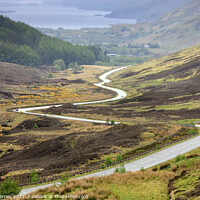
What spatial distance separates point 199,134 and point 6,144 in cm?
4052

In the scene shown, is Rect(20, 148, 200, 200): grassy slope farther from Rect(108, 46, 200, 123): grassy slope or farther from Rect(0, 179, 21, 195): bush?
Rect(108, 46, 200, 123): grassy slope

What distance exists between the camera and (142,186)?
36.2m

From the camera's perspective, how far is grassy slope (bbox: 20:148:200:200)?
3294cm

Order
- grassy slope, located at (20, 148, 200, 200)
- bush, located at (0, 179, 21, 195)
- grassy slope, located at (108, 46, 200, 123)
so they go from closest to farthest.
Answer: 1. grassy slope, located at (20, 148, 200, 200)
2. bush, located at (0, 179, 21, 195)
3. grassy slope, located at (108, 46, 200, 123)

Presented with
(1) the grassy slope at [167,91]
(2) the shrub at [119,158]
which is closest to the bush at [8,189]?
(2) the shrub at [119,158]

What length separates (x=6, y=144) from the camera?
7488 cm

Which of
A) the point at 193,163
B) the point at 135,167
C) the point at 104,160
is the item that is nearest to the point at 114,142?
the point at 104,160

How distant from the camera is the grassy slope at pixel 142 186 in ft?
108

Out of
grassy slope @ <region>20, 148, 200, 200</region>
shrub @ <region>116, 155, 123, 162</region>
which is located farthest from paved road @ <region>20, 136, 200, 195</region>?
grassy slope @ <region>20, 148, 200, 200</region>

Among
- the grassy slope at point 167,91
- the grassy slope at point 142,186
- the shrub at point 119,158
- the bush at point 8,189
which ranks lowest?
the grassy slope at point 167,91

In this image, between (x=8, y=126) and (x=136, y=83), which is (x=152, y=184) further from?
(x=136, y=83)

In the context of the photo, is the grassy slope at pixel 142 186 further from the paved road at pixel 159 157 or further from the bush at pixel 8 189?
the paved road at pixel 159 157

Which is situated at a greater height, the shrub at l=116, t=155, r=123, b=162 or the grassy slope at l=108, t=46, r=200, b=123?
the shrub at l=116, t=155, r=123, b=162

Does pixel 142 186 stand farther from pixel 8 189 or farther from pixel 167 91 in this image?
pixel 167 91
